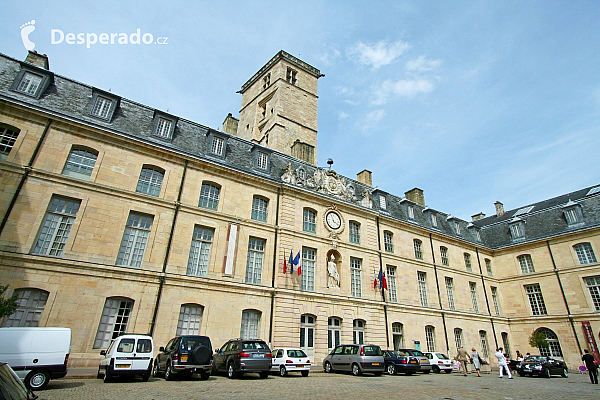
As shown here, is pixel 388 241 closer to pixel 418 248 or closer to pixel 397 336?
pixel 418 248

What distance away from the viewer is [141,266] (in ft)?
44.9

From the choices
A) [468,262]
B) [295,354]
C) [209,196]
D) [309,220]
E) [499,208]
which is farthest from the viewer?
[499,208]

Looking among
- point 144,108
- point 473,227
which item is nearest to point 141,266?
point 144,108

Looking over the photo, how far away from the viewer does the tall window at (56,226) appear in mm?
12344

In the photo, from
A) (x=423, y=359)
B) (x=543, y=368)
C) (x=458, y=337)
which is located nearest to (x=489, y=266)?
(x=458, y=337)

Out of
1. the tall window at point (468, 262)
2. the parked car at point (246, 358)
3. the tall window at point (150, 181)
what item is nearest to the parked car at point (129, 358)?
the parked car at point (246, 358)

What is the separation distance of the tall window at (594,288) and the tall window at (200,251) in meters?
26.6

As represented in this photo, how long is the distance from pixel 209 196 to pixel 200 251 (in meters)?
2.91

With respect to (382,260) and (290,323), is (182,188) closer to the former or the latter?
(290,323)

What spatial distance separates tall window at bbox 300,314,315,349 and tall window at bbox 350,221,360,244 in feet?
19.1

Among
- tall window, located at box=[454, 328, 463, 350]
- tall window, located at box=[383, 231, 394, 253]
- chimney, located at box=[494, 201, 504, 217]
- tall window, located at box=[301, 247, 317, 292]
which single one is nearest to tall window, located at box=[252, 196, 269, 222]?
tall window, located at box=[301, 247, 317, 292]

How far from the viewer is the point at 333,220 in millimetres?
20219

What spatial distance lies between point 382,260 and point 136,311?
14679mm

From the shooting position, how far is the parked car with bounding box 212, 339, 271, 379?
1108 cm
